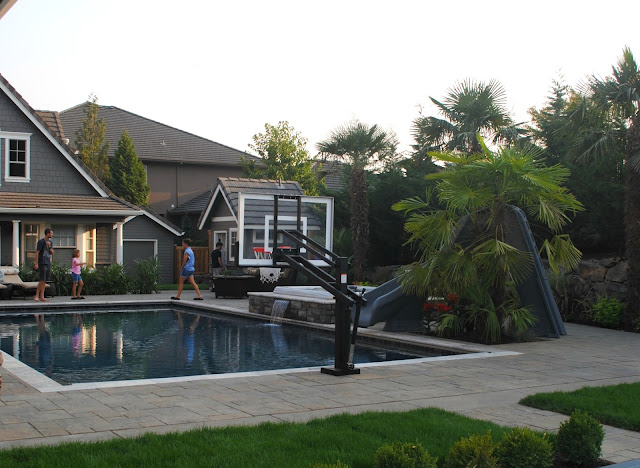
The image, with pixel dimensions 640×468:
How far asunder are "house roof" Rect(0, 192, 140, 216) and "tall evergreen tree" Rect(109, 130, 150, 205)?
340 inches

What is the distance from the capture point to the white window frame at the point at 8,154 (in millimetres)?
23750

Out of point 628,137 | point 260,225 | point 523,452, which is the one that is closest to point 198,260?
point 260,225

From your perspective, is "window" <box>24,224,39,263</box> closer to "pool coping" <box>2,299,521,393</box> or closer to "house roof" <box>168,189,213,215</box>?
"pool coping" <box>2,299,521,393</box>

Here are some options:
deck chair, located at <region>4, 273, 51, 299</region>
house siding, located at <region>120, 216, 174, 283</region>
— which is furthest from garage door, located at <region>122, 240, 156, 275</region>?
deck chair, located at <region>4, 273, 51, 299</region>

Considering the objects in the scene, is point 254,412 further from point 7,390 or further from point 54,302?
point 54,302

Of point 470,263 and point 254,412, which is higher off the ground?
point 470,263

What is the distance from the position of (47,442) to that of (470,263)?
27.2 ft

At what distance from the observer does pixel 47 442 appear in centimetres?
549

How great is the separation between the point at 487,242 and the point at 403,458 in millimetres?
8270

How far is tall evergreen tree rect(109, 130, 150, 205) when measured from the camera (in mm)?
33938

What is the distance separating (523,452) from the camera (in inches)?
196

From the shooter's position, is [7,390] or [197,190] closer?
[7,390]

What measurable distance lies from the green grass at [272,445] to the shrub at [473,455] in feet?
1.09

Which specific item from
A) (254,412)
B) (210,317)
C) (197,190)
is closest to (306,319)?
(210,317)
